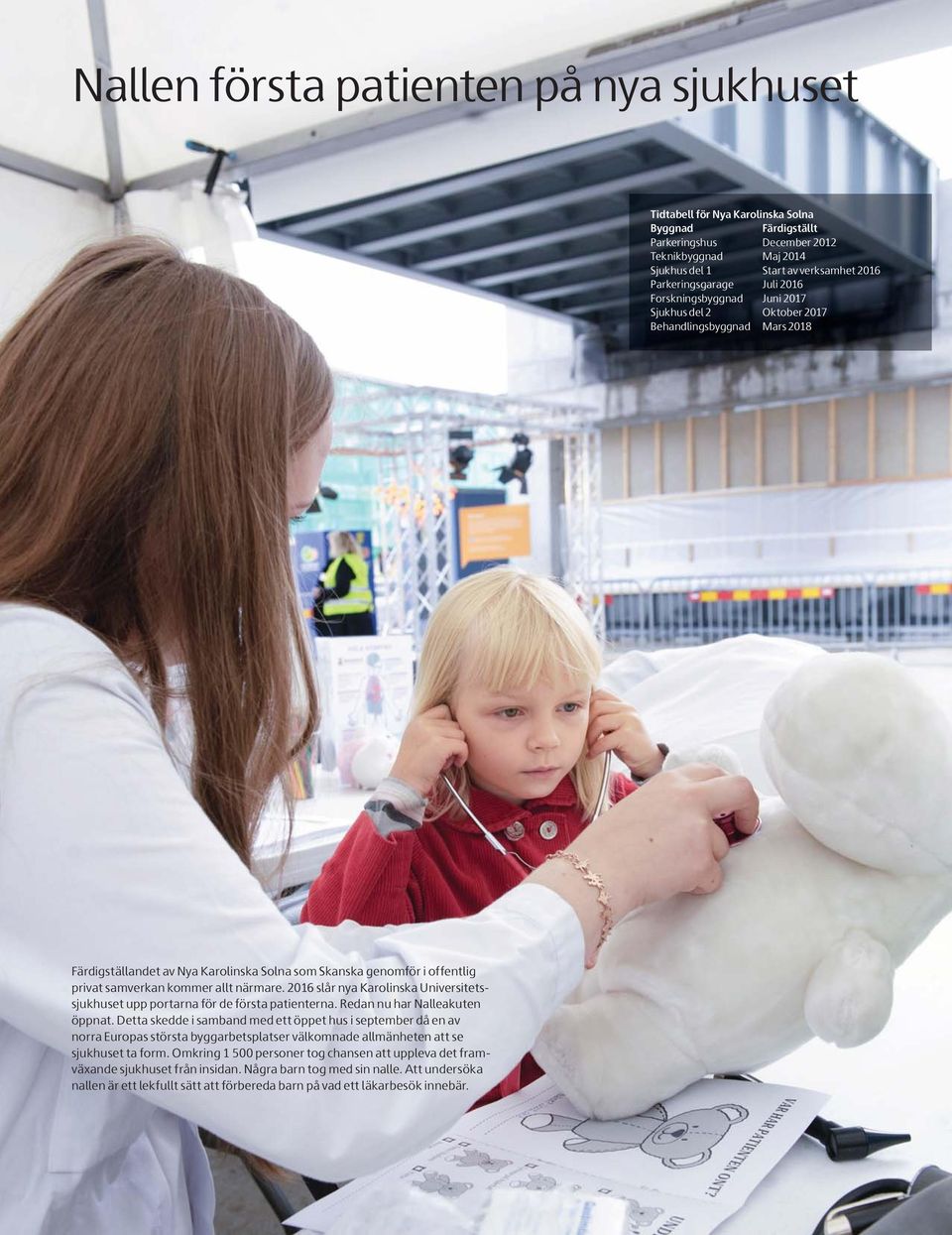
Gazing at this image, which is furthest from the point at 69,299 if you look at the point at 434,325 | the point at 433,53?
the point at 434,325

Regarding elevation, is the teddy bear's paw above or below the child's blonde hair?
below

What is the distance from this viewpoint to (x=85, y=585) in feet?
1.86

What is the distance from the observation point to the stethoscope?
3.13 ft

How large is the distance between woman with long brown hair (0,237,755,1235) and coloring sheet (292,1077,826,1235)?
12cm

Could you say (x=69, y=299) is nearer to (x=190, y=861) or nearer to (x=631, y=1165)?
(x=190, y=861)

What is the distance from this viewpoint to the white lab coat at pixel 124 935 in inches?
17.3

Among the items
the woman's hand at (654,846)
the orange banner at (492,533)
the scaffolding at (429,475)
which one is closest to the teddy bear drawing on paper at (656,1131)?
the woman's hand at (654,846)

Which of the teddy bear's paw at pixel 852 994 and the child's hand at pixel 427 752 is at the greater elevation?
the child's hand at pixel 427 752

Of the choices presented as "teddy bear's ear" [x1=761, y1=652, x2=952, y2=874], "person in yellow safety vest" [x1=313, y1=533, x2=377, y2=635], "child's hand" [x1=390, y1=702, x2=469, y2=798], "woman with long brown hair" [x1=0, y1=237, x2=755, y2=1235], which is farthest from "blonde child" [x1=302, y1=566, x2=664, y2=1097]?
"person in yellow safety vest" [x1=313, y1=533, x2=377, y2=635]

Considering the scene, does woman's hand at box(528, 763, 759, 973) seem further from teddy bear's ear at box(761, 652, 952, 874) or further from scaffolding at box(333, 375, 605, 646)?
scaffolding at box(333, 375, 605, 646)

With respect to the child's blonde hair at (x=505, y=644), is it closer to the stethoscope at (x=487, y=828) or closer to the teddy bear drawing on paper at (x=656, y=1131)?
the stethoscope at (x=487, y=828)

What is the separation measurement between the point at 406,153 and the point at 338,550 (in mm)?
2845

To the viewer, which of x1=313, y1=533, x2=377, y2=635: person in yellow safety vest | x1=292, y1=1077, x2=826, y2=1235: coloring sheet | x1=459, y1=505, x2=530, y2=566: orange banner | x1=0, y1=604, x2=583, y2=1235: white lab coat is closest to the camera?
x1=0, y1=604, x2=583, y2=1235: white lab coat

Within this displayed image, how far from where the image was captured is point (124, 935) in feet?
1.42
